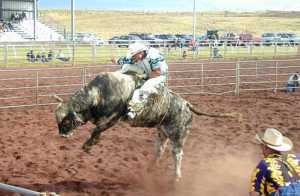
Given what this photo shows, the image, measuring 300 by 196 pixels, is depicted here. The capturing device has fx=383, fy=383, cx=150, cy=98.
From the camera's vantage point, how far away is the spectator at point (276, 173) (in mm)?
3121

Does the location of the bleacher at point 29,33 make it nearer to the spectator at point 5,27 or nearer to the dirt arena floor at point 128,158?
the spectator at point 5,27

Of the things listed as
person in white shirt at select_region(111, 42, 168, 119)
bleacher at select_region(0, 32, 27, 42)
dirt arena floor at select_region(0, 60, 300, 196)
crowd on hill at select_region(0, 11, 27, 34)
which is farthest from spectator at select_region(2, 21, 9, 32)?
person in white shirt at select_region(111, 42, 168, 119)

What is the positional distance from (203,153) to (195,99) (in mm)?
5007

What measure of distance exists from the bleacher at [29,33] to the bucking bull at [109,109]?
28.5 meters

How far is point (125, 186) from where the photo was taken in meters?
5.53

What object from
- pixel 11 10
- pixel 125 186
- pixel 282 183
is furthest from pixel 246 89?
pixel 11 10

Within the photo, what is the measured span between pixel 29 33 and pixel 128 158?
30.3 meters

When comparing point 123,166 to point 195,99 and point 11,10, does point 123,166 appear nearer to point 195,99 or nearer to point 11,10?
point 195,99

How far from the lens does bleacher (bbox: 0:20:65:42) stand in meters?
32.0

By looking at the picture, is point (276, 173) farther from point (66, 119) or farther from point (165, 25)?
point (165, 25)

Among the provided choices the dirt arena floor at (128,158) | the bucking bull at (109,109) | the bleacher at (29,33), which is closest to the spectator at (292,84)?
the dirt arena floor at (128,158)

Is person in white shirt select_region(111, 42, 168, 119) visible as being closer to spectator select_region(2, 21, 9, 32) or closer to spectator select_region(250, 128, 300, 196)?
spectator select_region(250, 128, 300, 196)

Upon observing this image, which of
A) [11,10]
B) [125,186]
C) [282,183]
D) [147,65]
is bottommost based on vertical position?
[125,186]

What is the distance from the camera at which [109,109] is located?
4738mm
